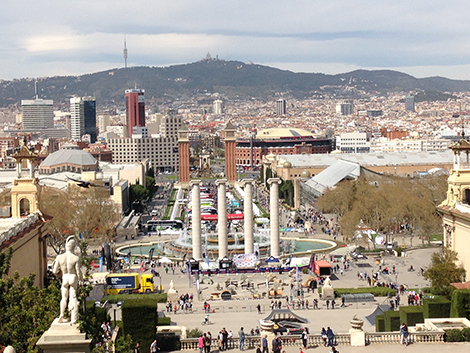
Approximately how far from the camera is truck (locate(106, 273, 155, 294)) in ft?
131

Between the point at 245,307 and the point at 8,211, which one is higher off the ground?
the point at 8,211

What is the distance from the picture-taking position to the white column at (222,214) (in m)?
49.7

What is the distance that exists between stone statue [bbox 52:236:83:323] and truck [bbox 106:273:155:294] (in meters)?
26.5

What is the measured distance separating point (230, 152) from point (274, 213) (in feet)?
257

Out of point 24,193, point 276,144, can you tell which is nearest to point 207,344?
point 24,193

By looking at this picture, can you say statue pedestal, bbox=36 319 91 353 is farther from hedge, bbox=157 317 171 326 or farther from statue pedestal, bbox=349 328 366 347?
hedge, bbox=157 317 171 326

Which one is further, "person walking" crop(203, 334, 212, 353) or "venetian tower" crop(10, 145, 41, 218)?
"venetian tower" crop(10, 145, 41, 218)

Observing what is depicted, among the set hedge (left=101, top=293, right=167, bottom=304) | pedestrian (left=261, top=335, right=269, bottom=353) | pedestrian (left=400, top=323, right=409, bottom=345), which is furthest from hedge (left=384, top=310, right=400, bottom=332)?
hedge (left=101, top=293, right=167, bottom=304)

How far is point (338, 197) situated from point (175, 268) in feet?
86.5

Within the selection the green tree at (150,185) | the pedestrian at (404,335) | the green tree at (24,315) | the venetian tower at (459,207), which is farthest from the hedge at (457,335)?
the green tree at (150,185)

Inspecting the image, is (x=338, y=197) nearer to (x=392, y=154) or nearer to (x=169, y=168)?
(x=392, y=154)

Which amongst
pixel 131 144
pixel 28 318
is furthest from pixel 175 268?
pixel 131 144

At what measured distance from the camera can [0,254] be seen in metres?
22.6

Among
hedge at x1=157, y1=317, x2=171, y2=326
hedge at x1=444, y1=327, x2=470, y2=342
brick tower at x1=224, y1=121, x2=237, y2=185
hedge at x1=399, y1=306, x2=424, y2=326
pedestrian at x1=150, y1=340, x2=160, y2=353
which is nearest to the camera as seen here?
pedestrian at x1=150, y1=340, x2=160, y2=353
